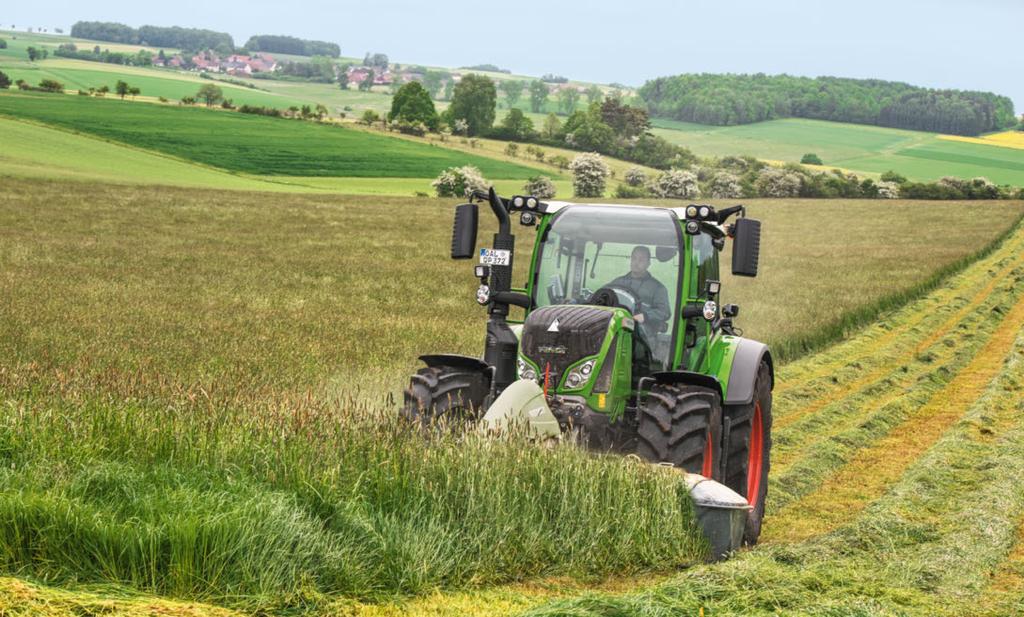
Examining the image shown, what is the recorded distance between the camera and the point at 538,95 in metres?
121

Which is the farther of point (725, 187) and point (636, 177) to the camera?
point (636, 177)

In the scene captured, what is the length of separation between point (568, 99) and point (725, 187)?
5397 centimetres

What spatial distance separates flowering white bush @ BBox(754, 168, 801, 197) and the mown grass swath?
1429 centimetres

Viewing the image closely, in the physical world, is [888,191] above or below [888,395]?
above

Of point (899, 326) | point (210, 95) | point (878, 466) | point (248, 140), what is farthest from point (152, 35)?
point (878, 466)

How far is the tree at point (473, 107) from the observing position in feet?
300

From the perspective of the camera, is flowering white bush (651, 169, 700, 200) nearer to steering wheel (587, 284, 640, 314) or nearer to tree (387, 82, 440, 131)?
tree (387, 82, 440, 131)

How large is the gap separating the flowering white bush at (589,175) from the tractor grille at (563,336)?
6019 centimetres

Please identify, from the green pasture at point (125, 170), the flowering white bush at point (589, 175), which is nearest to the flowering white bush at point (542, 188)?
the green pasture at point (125, 170)

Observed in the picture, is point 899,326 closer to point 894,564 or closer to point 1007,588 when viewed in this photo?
point 1007,588

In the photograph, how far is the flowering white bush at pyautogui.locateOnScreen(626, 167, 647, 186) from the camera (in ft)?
231

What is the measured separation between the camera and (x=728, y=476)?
8461mm

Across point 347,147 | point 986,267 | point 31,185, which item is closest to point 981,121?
point 347,147

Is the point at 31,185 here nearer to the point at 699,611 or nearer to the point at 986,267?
the point at 986,267
